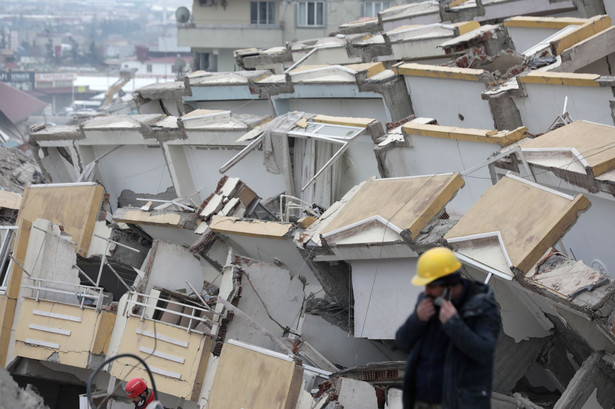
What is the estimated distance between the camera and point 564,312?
9219mm

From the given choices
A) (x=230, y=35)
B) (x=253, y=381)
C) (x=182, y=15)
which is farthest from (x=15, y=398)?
(x=182, y=15)

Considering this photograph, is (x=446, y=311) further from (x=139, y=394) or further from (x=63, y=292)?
(x=63, y=292)

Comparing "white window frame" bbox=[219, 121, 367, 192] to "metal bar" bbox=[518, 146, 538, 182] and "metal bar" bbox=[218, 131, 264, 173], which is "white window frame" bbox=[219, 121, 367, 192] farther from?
"metal bar" bbox=[518, 146, 538, 182]

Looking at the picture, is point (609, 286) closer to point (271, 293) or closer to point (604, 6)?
point (271, 293)

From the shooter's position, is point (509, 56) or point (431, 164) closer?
point (431, 164)

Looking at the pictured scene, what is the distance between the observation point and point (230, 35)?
44.3 meters

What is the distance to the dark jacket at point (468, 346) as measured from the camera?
4.95m

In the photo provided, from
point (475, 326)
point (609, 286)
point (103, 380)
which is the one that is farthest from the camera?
point (103, 380)

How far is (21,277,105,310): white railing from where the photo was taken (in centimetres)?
1475

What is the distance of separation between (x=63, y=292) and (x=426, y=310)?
10607mm

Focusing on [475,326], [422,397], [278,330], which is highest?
[475,326]

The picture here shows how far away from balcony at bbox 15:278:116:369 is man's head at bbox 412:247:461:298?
32.5 ft

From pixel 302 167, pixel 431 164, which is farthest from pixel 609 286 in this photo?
pixel 302 167

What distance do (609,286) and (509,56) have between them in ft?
30.3
